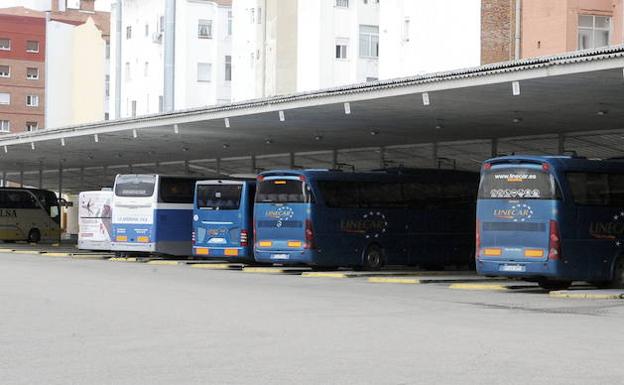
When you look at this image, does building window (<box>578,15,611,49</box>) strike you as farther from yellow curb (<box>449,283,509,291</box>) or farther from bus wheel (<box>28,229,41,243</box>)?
yellow curb (<box>449,283,509,291</box>)

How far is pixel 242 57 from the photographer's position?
7988 cm

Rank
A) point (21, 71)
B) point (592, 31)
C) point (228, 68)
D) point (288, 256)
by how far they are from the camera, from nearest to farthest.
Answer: point (288, 256)
point (592, 31)
point (228, 68)
point (21, 71)

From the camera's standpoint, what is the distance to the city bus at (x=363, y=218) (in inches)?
1347

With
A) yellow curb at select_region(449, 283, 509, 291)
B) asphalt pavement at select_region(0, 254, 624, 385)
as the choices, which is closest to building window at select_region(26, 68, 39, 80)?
asphalt pavement at select_region(0, 254, 624, 385)

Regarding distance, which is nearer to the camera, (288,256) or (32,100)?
(288,256)

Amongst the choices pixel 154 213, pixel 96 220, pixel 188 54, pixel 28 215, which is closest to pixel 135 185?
pixel 154 213

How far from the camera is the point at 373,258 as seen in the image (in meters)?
35.2

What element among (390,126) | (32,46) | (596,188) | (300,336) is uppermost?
(32,46)

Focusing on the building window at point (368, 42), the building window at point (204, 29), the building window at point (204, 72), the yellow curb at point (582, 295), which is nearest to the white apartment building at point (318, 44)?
the building window at point (368, 42)

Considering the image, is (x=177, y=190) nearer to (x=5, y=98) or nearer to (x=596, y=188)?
(x=596, y=188)

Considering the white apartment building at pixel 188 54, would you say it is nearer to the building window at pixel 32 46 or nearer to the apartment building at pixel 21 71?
the apartment building at pixel 21 71

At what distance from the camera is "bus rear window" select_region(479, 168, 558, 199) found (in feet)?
84.3

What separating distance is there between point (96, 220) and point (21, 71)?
75019 millimetres

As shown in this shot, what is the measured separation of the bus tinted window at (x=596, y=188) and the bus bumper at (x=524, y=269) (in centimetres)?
144
